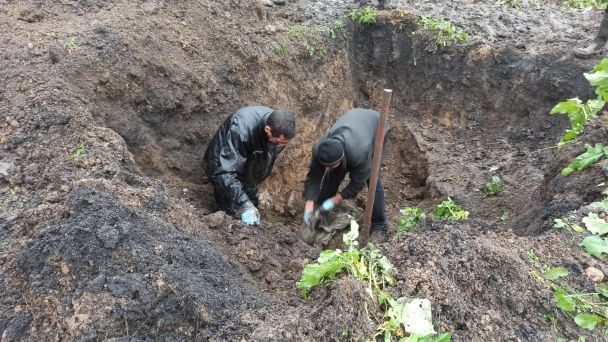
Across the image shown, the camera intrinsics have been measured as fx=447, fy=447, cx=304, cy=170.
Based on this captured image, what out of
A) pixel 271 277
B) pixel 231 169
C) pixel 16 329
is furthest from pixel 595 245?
pixel 16 329

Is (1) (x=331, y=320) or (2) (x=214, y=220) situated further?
(2) (x=214, y=220)

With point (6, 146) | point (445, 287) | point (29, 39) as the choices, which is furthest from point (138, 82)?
point (445, 287)

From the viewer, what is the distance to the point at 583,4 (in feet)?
23.0

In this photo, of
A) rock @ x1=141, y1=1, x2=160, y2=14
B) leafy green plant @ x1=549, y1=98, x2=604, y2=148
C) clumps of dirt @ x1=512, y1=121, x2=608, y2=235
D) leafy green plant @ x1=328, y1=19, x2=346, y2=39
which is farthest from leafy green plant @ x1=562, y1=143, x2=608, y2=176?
rock @ x1=141, y1=1, x2=160, y2=14

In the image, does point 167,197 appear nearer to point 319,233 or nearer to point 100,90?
point 100,90

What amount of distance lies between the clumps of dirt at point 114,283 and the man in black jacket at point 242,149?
1.50 metres

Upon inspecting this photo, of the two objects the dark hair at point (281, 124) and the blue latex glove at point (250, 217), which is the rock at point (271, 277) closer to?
the blue latex glove at point (250, 217)

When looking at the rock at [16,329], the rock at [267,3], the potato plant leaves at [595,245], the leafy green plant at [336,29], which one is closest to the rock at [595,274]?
the potato plant leaves at [595,245]

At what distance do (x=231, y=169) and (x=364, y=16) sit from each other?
3.32 meters

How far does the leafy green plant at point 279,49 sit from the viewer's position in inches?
208

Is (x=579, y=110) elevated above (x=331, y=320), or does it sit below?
above

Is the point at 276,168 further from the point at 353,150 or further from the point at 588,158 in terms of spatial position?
the point at 588,158

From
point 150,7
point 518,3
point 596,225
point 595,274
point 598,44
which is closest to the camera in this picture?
point 595,274

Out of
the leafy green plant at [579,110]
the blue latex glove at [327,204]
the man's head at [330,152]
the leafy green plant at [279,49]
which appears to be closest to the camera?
the leafy green plant at [579,110]
